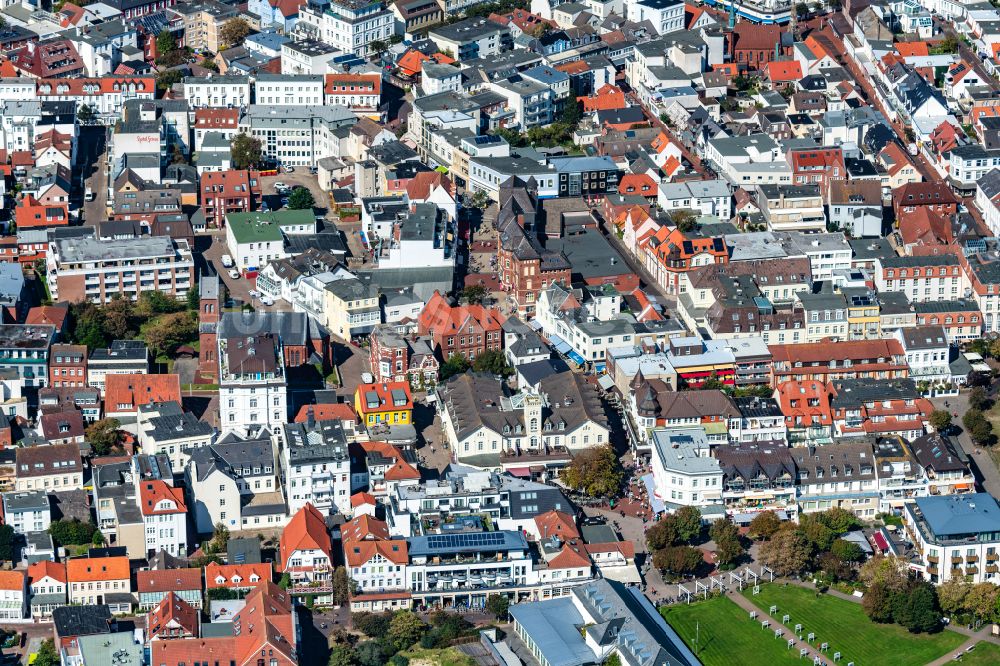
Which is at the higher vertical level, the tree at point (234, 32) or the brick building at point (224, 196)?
the tree at point (234, 32)

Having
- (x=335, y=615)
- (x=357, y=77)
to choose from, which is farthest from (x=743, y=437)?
(x=357, y=77)

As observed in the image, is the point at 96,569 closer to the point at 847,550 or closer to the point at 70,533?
the point at 70,533

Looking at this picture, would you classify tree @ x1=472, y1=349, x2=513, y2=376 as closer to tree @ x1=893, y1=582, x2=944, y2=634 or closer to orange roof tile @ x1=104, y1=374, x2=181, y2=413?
orange roof tile @ x1=104, y1=374, x2=181, y2=413

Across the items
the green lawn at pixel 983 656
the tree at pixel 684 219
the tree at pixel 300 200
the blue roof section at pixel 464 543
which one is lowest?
the green lawn at pixel 983 656

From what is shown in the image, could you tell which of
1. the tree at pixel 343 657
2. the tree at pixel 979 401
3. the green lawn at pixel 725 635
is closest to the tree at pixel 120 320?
the tree at pixel 343 657

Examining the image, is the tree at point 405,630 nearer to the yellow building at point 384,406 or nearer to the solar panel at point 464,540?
the solar panel at point 464,540

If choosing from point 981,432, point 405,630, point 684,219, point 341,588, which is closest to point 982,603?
point 981,432

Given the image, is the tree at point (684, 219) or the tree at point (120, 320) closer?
the tree at point (120, 320)
